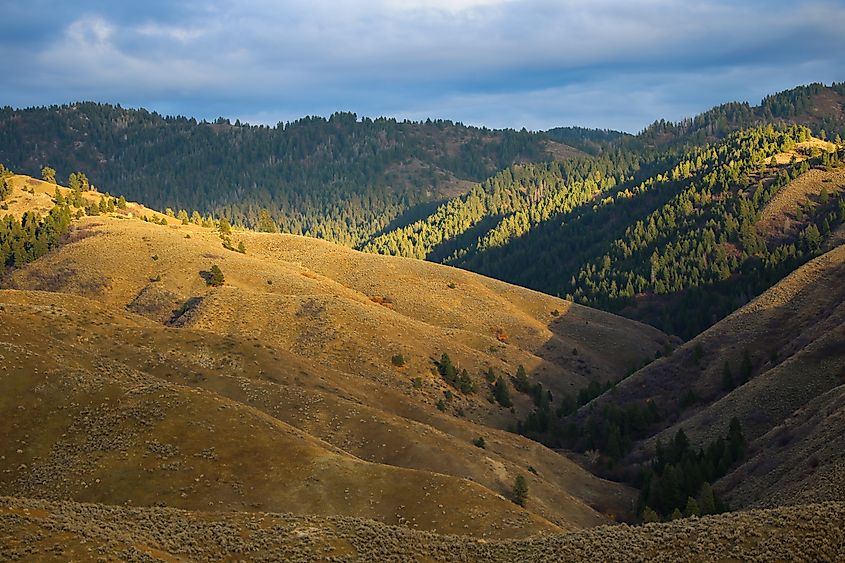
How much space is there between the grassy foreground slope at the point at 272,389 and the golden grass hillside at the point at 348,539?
930 centimetres

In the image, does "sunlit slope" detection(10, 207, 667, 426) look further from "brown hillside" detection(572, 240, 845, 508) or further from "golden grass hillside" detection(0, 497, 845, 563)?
"golden grass hillside" detection(0, 497, 845, 563)

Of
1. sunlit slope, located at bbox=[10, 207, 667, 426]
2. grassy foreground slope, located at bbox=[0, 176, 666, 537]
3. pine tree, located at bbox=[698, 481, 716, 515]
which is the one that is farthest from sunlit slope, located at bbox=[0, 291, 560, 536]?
sunlit slope, located at bbox=[10, 207, 667, 426]

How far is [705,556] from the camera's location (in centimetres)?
3806

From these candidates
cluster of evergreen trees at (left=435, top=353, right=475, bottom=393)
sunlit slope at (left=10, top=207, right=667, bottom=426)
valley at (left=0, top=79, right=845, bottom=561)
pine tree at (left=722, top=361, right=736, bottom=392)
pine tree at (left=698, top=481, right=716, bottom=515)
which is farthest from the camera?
sunlit slope at (left=10, top=207, right=667, bottom=426)

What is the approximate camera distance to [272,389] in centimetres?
8319

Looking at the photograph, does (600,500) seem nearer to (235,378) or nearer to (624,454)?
(624,454)

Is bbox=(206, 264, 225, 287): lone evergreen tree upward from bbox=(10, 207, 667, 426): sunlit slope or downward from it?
upward

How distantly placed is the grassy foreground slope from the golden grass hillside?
930 centimetres

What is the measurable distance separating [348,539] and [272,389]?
41.0 meters

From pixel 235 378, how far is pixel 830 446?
205 feet

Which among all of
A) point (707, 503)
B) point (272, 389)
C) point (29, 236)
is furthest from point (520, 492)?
point (29, 236)

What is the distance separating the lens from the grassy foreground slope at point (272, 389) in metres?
57.0

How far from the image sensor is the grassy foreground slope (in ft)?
187

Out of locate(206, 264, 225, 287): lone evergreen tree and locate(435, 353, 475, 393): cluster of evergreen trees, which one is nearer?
locate(435, 353, 475, 393): cluster of evergreen trees
